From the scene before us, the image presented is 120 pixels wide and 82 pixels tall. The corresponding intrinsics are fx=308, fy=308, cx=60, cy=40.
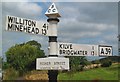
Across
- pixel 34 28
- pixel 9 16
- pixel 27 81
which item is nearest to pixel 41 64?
pixel 34 28

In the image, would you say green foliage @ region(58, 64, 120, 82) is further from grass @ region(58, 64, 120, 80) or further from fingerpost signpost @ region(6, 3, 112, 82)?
fingerpost signpost @ region(6, 3, 112, 82)

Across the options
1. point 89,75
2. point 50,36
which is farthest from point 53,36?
point 89,75

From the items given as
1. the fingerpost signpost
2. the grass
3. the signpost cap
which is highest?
the signpost cap

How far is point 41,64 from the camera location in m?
6.99

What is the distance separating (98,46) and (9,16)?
7.99ft

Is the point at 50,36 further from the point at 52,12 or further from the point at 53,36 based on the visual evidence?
the point at 52,12

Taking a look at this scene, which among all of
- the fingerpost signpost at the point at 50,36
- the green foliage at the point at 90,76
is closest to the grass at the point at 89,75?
the green foliage at the point at 90,76

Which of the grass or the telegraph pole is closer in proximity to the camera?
the telegraph pole

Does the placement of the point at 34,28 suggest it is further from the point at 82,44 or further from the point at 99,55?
the point at 99,55

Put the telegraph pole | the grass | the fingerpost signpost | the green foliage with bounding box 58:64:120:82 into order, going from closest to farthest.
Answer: the fingerpost signpost
the telegraph pole
the green foliage with bounding box 58:64:120:82
the grass

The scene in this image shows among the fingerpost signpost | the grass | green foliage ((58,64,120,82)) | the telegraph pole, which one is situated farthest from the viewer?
the grass

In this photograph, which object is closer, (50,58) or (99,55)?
(50,58)

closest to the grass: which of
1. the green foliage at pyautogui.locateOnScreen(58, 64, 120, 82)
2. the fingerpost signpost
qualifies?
the green foliage at pyautogui.locateOnScreen(58, 64, 120, 82)

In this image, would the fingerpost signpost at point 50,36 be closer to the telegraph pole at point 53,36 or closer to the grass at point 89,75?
the telegraph pole at point 53,36
